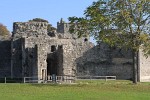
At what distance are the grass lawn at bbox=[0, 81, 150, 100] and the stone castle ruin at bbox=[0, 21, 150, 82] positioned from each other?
26.5 feet

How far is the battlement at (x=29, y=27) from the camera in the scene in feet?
191

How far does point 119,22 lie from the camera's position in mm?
47562

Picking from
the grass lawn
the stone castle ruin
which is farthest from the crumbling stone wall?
the grass lawn

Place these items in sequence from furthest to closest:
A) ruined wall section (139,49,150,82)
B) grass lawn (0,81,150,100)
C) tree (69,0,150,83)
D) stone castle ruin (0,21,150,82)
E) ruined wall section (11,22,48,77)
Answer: ruined wall section (139,49,150,82) < ruined wall section (11,22,48,77) < stone castle ruin (0,21,150,82) < tree (69,0,150,83) < grass lawn (0,81,150,100)

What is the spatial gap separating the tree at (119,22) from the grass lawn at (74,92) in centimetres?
487

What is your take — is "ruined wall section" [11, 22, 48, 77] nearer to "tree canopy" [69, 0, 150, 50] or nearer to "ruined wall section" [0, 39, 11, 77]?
"ruined wall section" [0, 39, 11, 77]

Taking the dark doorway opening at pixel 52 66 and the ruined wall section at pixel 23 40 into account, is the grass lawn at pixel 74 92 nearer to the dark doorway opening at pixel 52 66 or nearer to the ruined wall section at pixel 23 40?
the dark doorway opening at pixel 52 66

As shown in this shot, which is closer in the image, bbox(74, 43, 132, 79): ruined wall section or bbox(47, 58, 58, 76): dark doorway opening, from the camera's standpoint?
bbox(47, 58, 58, 76): dark doorway opening

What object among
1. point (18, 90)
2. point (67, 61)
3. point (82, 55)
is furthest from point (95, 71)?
point (18, 90)

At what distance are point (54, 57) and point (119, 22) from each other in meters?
10.4

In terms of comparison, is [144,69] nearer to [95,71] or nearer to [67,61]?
[95,71]

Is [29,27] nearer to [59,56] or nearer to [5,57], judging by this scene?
[5,57]

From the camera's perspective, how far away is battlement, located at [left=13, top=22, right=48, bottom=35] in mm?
58344

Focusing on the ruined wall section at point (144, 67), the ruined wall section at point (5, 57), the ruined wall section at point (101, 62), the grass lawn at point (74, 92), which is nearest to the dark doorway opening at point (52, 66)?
the ruined wall section at point (5, 57)
